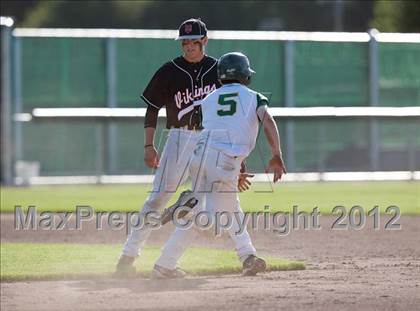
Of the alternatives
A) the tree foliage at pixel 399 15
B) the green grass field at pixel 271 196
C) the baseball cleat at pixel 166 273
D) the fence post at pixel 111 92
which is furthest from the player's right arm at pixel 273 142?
the tree foliage at pixel 399 15

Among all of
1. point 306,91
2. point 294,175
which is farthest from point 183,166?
point 306,91

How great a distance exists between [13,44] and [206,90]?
60.8 ft

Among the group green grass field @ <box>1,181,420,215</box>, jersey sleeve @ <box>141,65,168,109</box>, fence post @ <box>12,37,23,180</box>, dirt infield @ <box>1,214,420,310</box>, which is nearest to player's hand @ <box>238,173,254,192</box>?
dirt infield @ <box>1,214,420,310</box>

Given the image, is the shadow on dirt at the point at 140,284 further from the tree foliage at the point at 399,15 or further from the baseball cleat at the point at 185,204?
the tree foliage at the point at 399,15

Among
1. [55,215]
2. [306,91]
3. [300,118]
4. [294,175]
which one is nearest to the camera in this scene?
[55,215]

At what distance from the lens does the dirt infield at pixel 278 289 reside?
262 inches

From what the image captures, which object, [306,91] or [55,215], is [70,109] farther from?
[55,215]

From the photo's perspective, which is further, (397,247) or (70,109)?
(70,109)

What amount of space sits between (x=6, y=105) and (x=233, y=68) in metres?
18.4

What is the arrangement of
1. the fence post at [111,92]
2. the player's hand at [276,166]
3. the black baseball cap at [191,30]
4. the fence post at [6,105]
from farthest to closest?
1. the fence post at [111,92]
2. the fence post at [6,105]
3. the black baseball cap at [191,30]
4. the player's hand at [276,166]

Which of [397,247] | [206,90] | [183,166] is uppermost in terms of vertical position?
[206,90]

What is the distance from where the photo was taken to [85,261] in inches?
360

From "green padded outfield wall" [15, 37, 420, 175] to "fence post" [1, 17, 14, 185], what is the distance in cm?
46

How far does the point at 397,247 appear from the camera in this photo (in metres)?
10.5
